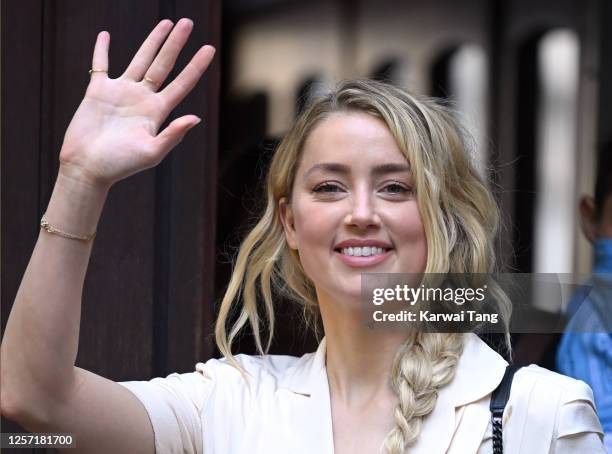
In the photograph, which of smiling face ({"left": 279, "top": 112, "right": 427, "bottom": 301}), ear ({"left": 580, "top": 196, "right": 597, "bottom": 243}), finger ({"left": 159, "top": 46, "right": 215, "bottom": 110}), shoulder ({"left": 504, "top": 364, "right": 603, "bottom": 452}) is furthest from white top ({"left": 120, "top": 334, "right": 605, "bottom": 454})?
ear ({"left": 580, "top": 196, "right": 597, "bottom": 243})

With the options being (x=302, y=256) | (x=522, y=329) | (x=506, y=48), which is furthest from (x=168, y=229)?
(x=506, y=48)

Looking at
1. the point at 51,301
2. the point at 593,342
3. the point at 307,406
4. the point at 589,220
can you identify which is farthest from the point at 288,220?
the point at 589,220

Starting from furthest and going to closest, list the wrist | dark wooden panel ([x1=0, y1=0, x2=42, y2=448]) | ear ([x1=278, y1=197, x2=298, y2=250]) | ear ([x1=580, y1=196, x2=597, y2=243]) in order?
ear ([x1=580, y1=196, x2=597, y2=243]), dark wooden panel ([x1=0, y1=0, x2=42, y2=448]), ear ([x1=278, y1=197, x2=298, y2=250]), the wrist

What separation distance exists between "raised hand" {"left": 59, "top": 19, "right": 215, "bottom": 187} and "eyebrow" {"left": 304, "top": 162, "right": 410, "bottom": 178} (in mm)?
384

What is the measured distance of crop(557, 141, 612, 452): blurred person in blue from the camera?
2986 millimetres

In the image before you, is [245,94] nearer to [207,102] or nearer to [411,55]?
[411,55]

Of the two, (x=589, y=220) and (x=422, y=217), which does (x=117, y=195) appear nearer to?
(x=422, y=217)

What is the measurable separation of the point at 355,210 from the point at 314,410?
1.31ft

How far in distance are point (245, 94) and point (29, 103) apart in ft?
6.61

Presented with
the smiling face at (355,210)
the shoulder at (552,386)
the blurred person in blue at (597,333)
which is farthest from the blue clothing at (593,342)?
the smiling face at (355,210)

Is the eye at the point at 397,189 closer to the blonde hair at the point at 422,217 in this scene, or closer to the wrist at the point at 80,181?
the blonde hair at the point at 422,217

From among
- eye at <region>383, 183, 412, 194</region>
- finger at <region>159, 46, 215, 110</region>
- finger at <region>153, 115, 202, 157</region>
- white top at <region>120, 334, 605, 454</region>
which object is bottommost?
white top at <region>120, 334, 605, 454</region>

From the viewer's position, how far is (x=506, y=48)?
17.4 feet

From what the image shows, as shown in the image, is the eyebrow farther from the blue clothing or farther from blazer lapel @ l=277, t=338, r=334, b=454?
the blue clothing
